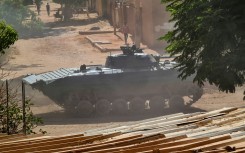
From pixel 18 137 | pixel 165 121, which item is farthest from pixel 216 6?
pixel 18 137

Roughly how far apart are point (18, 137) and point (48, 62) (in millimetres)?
27156

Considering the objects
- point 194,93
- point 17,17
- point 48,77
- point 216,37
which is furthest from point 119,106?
point 17,17

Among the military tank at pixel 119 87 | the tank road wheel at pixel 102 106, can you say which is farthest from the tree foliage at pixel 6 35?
the tank road wheel at pixel 102 106

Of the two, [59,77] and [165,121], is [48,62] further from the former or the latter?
[165,121]

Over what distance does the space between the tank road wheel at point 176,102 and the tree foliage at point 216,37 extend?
9033 millimetres

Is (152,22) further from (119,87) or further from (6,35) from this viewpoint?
(6,35)

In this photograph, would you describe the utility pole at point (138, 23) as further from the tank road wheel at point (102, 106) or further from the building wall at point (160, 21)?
the tank road wheel at point (102, 106)

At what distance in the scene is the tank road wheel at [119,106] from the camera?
74.5 feet

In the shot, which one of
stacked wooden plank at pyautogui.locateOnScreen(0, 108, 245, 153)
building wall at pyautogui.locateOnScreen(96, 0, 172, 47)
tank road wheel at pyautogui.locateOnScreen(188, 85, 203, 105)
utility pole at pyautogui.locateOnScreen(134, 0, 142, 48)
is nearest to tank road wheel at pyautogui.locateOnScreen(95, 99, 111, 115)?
tank road wheel at pyautogui.locateOnScreen(188, 85, 203, 105)

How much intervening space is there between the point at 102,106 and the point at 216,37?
978 cm

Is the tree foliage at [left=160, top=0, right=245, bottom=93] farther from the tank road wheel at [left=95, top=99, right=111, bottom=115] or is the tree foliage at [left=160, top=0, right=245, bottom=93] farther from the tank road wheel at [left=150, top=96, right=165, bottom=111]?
the tank road wheel at [left=150, top=96, right=165, bottom=111]

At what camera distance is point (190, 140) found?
7461mm

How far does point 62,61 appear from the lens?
1409 inches

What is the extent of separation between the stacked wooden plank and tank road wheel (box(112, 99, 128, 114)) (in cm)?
1322
